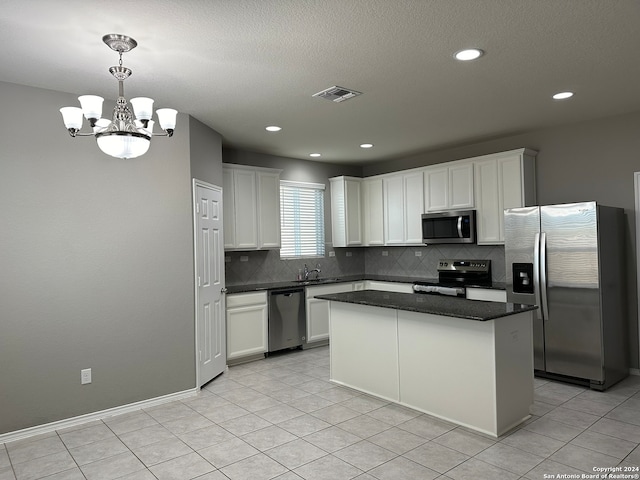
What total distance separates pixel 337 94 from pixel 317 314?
3.22 meters

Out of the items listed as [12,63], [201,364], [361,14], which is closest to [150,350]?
[201,364]

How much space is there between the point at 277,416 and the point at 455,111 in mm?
3238

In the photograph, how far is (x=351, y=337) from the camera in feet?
13.7

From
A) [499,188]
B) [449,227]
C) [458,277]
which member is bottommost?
[458,277]

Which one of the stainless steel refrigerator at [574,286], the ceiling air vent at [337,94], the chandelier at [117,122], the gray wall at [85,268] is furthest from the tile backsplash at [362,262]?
the chandelier at [117,122]

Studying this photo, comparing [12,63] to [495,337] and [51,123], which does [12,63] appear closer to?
[51,123]

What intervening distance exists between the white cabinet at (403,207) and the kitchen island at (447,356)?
2.26 m

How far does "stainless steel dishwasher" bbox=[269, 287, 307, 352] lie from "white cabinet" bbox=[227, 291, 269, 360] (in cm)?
10

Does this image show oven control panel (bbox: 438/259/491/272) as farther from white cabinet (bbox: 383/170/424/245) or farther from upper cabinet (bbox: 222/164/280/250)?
upper cabinet (bbox: 222/164/280/250)

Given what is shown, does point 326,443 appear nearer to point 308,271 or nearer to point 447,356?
point 447,356

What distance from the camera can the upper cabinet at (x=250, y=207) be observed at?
214 inches

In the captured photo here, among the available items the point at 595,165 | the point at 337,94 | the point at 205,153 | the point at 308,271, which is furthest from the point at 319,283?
the point at 595,165

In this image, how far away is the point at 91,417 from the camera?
365cm

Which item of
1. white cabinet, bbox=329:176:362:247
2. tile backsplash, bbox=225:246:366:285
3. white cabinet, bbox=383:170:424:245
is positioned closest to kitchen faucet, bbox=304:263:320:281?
tile backsplash, bbox=225:246:366:285
